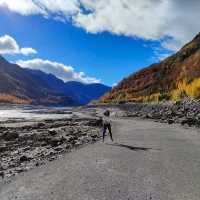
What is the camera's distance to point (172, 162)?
779 inches

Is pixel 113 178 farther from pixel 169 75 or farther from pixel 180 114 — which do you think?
pixel 169 75

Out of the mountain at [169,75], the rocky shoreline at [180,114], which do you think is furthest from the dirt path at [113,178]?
the mountain at [169,75]

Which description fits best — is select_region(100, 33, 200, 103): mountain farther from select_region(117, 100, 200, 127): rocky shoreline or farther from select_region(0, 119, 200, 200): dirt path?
select_region(0, 119, 200, 200): dirt path

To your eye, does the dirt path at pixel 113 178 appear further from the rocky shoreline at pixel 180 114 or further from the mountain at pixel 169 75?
the mountain at pixel 169 75

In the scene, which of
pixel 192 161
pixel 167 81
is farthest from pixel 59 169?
pixel 167 81

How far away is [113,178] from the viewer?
15828 millimetres

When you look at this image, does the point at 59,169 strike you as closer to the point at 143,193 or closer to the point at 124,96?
the point at 143,193

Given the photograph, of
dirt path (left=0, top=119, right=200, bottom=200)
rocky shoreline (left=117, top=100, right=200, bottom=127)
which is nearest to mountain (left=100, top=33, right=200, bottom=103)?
rocky shoreline (left=117, top=100, right=200, bottom=127)

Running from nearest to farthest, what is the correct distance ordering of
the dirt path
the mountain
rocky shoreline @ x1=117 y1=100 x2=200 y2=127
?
1. the dirt path
2. rocky shoreline @ x1=117 y1=100 x2=200 y2=127
3. the mountain

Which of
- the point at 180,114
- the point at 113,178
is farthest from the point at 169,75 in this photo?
the point at 113,178

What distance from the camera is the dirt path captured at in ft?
44.2

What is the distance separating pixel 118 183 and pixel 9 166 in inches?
279

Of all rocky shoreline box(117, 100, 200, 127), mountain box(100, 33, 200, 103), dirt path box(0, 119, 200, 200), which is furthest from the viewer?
mountain box(100, 33, 200, 103)

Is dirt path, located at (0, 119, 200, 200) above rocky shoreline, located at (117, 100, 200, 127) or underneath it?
underneath
